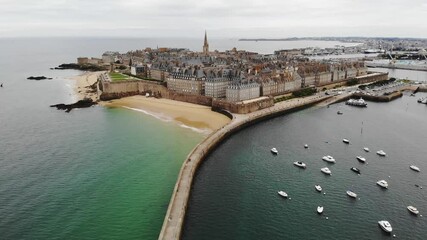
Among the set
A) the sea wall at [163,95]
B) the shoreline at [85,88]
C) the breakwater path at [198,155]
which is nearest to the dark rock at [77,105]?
the shoreline at [85,88]

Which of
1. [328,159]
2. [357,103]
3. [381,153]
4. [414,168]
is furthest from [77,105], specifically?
[414,168]

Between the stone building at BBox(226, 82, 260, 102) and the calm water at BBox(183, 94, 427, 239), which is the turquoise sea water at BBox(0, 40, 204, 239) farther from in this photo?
the stone building at BBox(226, 82, 260, 102)

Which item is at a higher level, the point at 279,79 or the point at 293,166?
the point at 279,79

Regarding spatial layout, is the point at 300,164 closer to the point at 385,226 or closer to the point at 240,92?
the point at 385,226

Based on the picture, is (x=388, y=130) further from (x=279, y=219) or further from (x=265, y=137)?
(x=279, y=219)

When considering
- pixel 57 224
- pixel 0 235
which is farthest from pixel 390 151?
pixel 0 235

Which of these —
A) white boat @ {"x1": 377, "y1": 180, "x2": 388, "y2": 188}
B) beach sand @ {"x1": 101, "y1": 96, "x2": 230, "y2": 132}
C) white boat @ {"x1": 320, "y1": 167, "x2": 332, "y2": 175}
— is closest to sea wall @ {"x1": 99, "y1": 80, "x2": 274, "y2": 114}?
beach sand @ {"x1": 101, "y1": 96, "x2": 230, "y2": 132}
